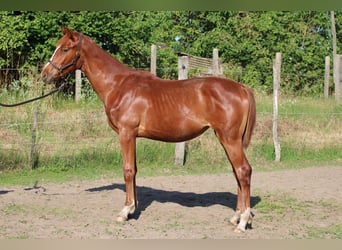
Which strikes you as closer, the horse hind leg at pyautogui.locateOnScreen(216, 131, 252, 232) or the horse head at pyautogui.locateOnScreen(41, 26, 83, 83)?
the horse hind leg at pyautogui.locateOnScreen(216, 131, 252, 232)

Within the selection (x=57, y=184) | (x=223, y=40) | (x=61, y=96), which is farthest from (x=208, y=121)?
(x=223, y=40)

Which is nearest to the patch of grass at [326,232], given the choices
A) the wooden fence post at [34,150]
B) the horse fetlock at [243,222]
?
the horse fetlock at [243,222]

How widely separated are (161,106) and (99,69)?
1.00 m

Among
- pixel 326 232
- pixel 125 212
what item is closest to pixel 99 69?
pixel 125 212

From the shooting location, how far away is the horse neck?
5.81 m

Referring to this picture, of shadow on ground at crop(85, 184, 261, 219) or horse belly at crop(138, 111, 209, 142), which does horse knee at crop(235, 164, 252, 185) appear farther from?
shadow on ground at crop(85, 184, 261, 219)

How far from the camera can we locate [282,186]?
769 cm

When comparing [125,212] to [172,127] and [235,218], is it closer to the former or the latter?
[172,127]

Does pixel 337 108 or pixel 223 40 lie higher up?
pixel 223 40

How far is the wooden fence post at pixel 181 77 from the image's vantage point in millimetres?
9320

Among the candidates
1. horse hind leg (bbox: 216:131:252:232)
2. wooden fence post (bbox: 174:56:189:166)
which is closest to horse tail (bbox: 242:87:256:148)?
horse hind leg (bbox: 216:131:252:232)

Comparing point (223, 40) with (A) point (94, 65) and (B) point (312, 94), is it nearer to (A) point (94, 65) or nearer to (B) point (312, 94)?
(B) point (312, 94)

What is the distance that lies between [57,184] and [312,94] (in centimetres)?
1062

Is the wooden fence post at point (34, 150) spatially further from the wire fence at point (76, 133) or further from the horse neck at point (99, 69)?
the horse neck at point (99, 69)
